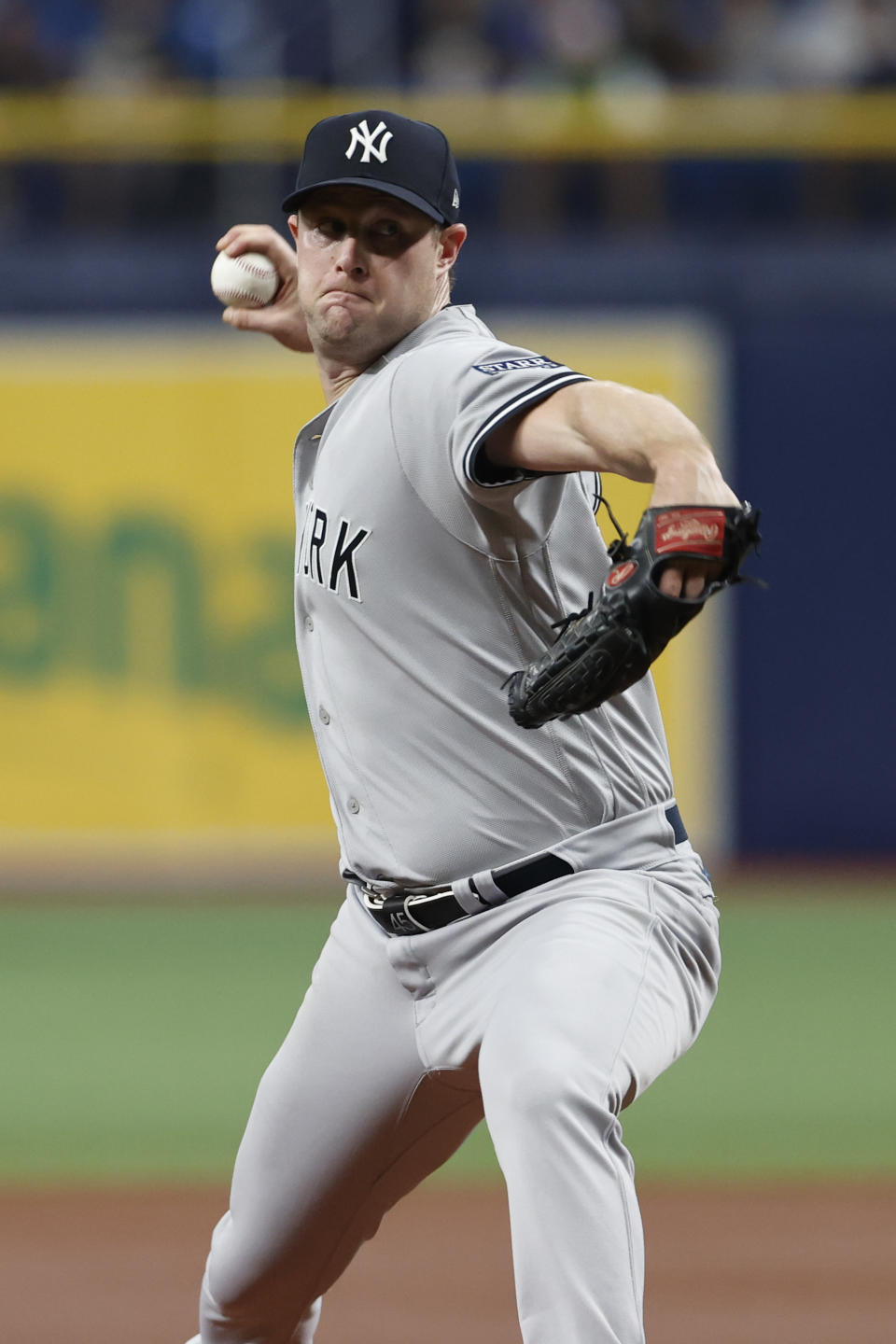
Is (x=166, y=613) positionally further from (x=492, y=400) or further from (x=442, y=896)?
(x=492, y=400)

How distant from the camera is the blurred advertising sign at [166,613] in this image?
1073 cm

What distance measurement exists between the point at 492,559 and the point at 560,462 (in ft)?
1.20

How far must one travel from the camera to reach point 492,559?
3033mm

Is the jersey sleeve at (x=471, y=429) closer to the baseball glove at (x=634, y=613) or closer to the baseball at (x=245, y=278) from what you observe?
the baseball glove at (x=634, y=613)

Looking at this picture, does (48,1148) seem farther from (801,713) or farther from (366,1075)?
(801,713)

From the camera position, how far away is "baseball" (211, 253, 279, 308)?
158 inches

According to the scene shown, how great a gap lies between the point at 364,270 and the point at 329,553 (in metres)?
0.47

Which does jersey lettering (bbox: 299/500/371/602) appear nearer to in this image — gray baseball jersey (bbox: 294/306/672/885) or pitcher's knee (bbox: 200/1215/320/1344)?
gray baseball jersey (bbox: 294/306/672/885)

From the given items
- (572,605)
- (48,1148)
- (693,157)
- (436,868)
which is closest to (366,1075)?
(436,868)

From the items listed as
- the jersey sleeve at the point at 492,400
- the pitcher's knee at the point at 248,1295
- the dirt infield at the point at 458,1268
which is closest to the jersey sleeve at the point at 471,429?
the jersey sleeve at the point at 492,400

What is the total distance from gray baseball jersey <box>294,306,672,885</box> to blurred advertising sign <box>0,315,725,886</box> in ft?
24.2

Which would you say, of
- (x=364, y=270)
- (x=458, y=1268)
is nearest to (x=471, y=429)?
(x=364, y=270)

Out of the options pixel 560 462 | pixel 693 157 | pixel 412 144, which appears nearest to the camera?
pixel 560 462

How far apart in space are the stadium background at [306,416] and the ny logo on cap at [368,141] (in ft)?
15.8
